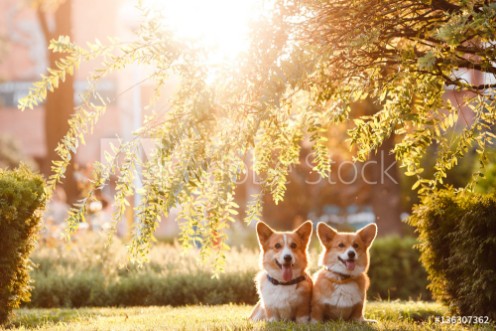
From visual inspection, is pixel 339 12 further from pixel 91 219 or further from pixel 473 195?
pixel 91 219

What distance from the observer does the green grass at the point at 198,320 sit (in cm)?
732

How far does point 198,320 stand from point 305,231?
1691 mm

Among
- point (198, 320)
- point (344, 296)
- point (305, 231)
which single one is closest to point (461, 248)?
point (344, 296)

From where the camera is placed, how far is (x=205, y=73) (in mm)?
6180

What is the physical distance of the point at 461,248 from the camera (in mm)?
8586

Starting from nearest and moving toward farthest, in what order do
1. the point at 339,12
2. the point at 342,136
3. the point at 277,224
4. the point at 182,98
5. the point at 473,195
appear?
1. the point at 182,98
2. the point at 339,12
3. the point at 473,195
4. the point at 342,136
5. the point at 277,224

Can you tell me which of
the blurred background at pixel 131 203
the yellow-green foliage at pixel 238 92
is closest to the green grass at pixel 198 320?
the blurred background at pixel 131 203

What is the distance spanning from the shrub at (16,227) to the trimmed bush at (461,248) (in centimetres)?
430

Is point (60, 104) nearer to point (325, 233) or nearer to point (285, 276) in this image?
point (325, 233)

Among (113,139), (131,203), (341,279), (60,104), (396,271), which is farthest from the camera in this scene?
(131,203)

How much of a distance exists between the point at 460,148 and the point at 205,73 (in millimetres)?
2911

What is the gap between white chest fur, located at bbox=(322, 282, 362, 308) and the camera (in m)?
7.44

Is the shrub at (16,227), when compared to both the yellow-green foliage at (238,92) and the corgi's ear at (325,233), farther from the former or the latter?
the corgi's ear at (325,233)

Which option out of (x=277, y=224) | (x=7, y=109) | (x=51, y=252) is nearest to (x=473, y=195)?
(x=51, y=252)
